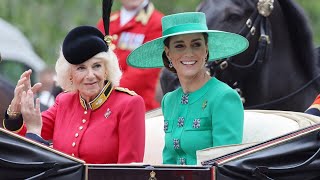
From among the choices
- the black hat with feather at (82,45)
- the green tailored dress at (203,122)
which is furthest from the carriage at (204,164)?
the black hat with feather at (82,45)

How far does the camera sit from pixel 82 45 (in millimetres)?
5184

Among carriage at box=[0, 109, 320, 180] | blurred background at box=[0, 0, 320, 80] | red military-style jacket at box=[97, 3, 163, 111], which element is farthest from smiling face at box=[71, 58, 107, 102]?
blurred background at box=[0, 0, 320, 80]

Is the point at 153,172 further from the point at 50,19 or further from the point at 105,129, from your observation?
the point at 50,19

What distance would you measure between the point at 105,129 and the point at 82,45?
33cm

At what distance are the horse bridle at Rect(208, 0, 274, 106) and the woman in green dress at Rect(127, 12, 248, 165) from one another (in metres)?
1.61

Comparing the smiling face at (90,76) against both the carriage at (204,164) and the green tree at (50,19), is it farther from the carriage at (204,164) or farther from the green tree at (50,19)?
the green tree at (50,19)

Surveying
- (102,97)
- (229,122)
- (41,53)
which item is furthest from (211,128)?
(41,53)

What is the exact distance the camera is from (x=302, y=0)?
1298 centimetres

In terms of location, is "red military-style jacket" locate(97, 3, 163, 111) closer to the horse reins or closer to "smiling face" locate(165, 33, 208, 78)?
the horse reins

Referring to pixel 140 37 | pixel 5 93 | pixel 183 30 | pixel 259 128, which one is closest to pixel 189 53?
pixel 183 30

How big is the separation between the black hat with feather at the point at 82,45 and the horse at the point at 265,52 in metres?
1.90

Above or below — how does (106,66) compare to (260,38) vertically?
below

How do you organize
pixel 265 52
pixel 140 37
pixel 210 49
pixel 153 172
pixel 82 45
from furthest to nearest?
1. pixel 140 37
2. pixel 265 52
3. pixel 210 49
4. pixel 82 45
5. pixel 153 172

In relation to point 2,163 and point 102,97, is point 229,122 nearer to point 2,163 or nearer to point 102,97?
point 102,97
